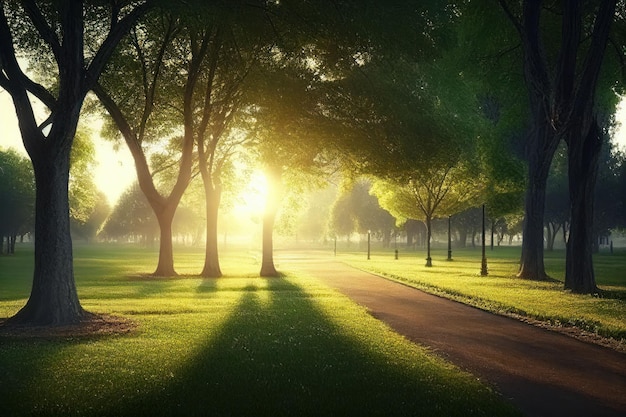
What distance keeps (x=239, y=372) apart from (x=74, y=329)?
583 cm

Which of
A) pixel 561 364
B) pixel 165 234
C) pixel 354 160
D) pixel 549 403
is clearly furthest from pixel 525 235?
pixel 549 403

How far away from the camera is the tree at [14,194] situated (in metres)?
68.1

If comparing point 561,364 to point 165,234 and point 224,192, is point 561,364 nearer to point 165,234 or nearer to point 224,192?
point 165,234

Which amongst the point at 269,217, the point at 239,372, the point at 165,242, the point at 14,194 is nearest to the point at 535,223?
the point at 269,217

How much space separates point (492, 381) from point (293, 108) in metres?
17.0

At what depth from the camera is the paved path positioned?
7.59m

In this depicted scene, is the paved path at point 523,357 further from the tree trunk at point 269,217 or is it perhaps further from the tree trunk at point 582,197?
the tree trunk at point 269,217

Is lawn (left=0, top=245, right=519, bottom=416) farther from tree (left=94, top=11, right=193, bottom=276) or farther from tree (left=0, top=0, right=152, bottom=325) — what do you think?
tree (left=94, top=11, right=193, bottom=276)

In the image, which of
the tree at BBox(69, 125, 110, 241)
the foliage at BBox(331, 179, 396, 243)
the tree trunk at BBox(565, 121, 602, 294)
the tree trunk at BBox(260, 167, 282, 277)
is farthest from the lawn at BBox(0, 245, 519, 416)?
the foliage at BBox(331, 179, 396, 243)

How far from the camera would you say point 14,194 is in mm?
68188

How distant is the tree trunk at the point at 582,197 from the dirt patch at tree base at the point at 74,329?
660 inches

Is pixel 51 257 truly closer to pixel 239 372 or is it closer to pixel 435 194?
pixel 239 372

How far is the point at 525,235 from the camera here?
30.4 metres

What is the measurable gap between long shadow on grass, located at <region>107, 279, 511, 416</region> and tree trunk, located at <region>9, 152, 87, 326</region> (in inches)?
168
